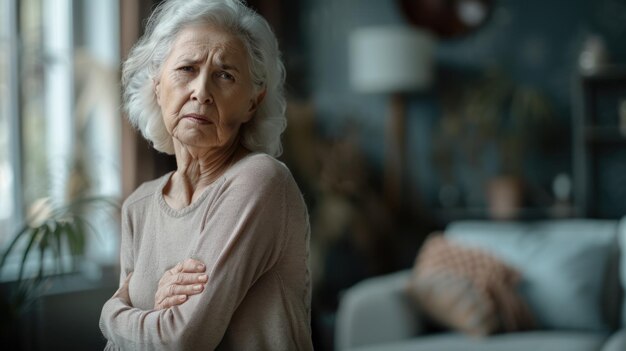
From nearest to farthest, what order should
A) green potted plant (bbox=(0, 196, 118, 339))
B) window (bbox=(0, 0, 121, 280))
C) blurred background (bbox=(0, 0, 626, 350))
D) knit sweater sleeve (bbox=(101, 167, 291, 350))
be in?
knit sweater sleeve (bbox=(101, 167, 291, 350))
green potted plant (bbox=(0, 196, 118, 339))
window (bbox=(0, 0, 121, 280))
blurred background (bbox=(0, 0, 626, 350))

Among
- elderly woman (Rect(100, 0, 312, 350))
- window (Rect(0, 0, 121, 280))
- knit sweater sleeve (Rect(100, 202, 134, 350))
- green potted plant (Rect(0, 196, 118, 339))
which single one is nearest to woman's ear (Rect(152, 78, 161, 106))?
elderly woman (Rect(100, 0, 312, 350))

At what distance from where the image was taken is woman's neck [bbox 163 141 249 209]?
68cm

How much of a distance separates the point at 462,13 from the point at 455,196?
98 cm

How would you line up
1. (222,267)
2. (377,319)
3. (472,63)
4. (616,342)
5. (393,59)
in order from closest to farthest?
(222,267), (616,342), (377,319), (393,59), (472,63)

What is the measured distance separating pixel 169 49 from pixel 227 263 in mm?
187

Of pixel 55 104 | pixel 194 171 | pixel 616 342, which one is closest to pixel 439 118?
pixel 616 342

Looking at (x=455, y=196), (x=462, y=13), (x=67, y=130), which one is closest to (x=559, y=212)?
(x=455, y=196)

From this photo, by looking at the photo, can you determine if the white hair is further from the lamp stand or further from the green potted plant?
the lamp stand

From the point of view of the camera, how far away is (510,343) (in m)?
2.53

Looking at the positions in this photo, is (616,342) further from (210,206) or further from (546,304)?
(210,206)

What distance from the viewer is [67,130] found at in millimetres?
2492

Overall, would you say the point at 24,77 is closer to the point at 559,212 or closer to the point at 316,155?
the point at 316,155

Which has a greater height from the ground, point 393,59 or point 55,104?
point 393,59

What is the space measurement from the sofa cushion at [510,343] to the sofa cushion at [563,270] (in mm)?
78
